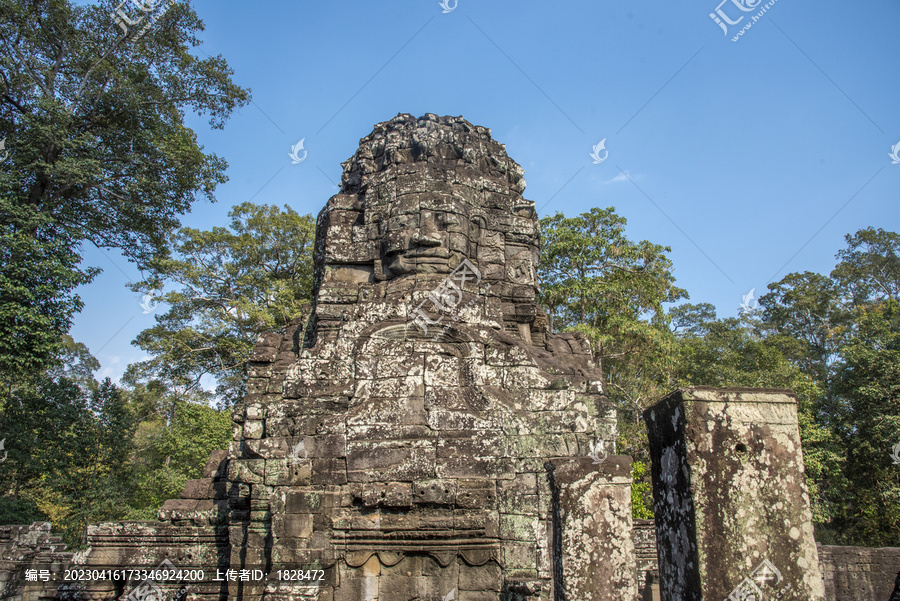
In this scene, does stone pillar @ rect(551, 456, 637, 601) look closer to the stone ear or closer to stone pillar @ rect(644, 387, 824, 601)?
stone pillar @ rect(644, 387, 824, 601)

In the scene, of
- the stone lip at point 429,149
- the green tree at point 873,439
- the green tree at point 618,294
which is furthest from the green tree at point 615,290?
the stone lip at point 429,149

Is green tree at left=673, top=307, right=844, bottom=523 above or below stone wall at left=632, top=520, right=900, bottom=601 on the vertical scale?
above

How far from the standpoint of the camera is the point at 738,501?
8.34 feet

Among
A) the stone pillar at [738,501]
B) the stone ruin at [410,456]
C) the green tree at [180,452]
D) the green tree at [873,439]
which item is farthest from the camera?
the green tree at [180,452]

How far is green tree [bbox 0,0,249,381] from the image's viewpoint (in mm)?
11016

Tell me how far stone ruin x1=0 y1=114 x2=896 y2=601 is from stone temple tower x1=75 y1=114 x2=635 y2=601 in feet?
0.05

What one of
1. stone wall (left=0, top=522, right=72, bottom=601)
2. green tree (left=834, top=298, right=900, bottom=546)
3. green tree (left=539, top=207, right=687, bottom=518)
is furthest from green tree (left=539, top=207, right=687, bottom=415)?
stone wall (left=0, top=522, right=72, bottom=601)

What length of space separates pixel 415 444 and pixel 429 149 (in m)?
5.01

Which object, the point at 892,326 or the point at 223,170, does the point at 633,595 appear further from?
the point at 892,326

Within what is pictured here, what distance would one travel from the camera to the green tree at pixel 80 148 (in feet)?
36.1

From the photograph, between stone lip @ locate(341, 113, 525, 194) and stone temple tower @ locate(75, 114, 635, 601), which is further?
stone lip @ locate(341, 113, 525, 194)

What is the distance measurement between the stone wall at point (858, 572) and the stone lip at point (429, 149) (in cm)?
888

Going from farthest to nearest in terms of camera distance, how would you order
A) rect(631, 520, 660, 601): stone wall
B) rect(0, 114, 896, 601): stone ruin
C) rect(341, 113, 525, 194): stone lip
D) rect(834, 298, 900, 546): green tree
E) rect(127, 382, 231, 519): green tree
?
rect(127, 382, 231, 519): green tree < rect(834, 298, 900, 546): green tree < rect(341, 113, 525, 194): stone lip < rect(631, 520, 660, 601): stone wall < rect(0, 114, 896, 601): stone ruin

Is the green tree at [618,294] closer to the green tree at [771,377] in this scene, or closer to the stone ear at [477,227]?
the green tree at [771,377]
